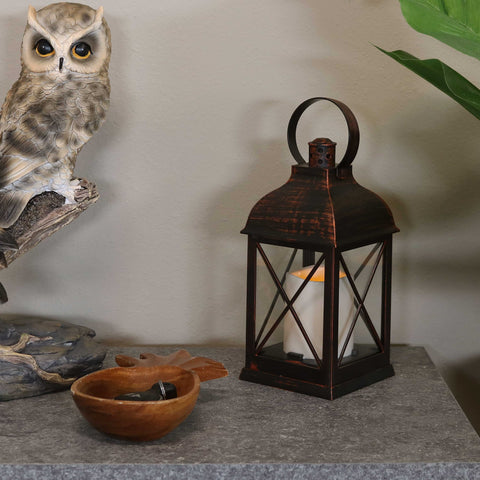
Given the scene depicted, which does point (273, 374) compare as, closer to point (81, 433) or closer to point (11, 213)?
point (81, 433)

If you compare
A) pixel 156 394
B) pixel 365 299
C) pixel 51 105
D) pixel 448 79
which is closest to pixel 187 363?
pixel 156 394

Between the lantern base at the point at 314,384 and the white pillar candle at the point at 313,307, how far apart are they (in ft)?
0.14

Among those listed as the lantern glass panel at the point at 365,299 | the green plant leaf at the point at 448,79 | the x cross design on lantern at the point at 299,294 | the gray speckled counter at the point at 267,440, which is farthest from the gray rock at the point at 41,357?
the green plant leaf at the point at 448,79

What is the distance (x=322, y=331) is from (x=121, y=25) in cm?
58

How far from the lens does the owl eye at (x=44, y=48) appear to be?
989 mm

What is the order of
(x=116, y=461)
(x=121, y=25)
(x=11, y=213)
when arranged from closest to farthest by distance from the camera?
(x=116, y=461) < (x=11, y=213) < (x=121, y=25)

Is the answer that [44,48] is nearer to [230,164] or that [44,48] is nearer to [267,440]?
[230,164]

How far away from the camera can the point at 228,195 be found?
1213 mm

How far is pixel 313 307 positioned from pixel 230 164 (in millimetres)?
316

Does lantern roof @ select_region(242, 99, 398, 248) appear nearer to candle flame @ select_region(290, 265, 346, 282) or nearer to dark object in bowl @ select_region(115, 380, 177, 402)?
candle flame @ select_region(290, 265, 346, 282)

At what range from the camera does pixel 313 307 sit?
100cm

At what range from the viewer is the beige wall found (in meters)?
1.17

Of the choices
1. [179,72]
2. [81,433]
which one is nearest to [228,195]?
[179,72]

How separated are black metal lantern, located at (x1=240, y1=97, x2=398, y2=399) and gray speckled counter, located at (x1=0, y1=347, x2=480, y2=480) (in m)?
0.03
